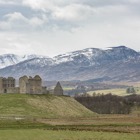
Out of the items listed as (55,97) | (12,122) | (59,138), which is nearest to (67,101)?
(55,97)

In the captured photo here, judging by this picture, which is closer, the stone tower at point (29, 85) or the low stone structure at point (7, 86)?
the stone tower at point (29, 85)

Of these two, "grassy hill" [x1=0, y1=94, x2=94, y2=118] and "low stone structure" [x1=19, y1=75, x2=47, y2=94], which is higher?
"low stone structure" [x1=19, y1=75, x2=47, y2=94]

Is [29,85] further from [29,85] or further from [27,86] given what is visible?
[27,86]

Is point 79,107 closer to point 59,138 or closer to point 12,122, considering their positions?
point 12,122

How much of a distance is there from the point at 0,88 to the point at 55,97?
106 ft

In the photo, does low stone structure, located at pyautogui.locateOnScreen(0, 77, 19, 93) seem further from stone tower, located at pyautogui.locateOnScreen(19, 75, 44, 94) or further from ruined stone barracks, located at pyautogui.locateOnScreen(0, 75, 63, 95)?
stone tower, located at pyautogui.locateOnScreen(19, 75, 44, 94)

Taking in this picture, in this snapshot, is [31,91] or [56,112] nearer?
[56,112]

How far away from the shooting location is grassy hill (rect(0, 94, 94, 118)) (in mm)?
134812

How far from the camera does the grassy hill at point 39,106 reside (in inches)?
5308

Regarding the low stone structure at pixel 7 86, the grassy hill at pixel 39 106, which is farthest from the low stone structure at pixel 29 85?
the grassy hill at pixel 39 106

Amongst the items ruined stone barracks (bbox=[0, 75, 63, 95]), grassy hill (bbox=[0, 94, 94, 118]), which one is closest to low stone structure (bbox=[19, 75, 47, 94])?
ruined stone barracks (bbox=[0, 75, 63, 95])

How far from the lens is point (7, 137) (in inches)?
2638

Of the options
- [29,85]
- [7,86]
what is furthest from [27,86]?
[7,86]

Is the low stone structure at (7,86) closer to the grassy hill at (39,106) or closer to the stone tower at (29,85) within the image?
the stone tower at (29,85)
